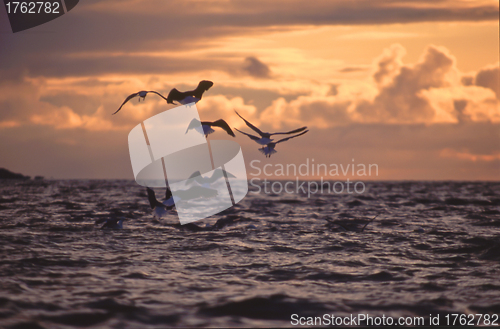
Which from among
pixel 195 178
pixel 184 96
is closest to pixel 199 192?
pixel 195 178

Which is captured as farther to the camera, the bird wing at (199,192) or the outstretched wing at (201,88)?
the bird wing at (199,192)

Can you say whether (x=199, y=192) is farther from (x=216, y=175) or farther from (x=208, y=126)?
(x=208, y=126)

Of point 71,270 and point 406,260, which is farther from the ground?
point 71,270

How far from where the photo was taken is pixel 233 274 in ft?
30.8

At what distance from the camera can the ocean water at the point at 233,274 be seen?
6.96m

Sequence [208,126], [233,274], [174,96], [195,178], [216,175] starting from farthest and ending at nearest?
[216,175], [195,178], [208,126], [174,96], [233,274]

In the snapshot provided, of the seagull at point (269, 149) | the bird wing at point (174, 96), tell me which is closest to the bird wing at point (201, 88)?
the bird wing at point (174, 96)

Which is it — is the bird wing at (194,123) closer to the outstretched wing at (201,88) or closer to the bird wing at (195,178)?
the outstretched wing at (201,88)

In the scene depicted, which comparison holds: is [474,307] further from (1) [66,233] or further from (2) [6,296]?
(1) [66,233]

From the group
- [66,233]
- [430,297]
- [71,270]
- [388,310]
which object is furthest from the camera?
[66,233]

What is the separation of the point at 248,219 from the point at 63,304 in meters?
12.9

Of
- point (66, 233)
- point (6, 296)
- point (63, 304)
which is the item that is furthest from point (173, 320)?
point (66, 233)

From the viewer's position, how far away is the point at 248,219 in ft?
64.4

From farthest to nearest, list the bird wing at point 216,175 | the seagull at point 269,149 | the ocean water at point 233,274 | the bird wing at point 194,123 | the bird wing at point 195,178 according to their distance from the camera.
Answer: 1. the bird wing at point 216,175
2. the bird wing at point 195,178
3. the bird wing at point 194,123
4. the seagull at point 269,149
5. the ocean water at point 233,274
